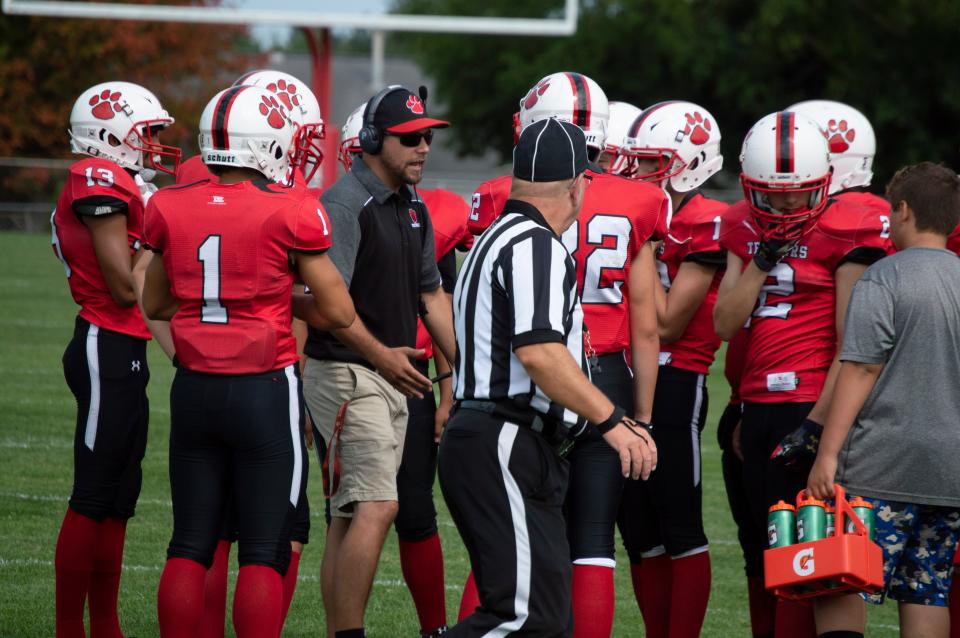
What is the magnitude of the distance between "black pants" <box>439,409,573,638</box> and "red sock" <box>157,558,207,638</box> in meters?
0.93

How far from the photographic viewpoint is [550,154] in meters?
4.14

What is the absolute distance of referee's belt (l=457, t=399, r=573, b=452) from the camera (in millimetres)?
4082

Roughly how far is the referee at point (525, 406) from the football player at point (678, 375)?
1.23 metres

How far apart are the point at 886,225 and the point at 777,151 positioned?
47cm

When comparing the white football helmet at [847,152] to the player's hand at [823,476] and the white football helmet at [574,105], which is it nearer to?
the white football helmet at [574,105]

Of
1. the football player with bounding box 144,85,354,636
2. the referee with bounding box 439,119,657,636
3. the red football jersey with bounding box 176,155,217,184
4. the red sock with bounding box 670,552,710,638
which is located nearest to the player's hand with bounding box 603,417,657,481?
the referee with bounding box 439,119,657,636

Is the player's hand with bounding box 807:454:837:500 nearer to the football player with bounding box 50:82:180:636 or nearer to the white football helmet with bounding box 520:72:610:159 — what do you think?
the white football helmet with bounding box 520:72:610:159

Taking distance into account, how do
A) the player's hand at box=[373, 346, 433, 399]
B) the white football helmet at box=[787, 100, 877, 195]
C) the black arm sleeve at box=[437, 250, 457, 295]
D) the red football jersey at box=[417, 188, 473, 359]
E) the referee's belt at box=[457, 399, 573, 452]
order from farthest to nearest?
the black arm sleeve at box=[437, 250, 457, 295] → the red football jersey at box=[417, 188, 473, 359] → the white football helmet at box=[787, 100, 877, 195] → the player's hand at box=[373, 346, 433, 399] → the referee's belt at box=[457, 399, 573, 452]

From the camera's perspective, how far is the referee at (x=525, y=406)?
394 cm

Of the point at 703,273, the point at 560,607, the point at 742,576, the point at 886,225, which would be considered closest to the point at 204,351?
the point at 560,607

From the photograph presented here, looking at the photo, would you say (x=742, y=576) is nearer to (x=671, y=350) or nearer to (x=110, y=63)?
(x=671, y=350)

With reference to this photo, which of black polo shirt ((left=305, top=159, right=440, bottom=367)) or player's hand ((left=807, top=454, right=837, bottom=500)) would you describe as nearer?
player's hand ((left=807, top=454, right=837, bottom=500))

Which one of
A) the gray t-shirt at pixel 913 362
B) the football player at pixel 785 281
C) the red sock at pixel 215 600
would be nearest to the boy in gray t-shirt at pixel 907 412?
the gray t-shirt at pixel 913 362

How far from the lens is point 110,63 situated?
A: 3109cm
